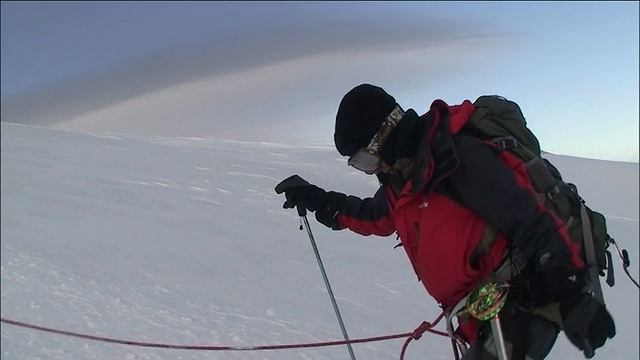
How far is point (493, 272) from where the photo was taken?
1.78m

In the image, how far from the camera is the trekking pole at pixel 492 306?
1757 mm

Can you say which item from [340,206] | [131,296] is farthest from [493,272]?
[131,296]

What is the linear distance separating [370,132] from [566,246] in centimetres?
60

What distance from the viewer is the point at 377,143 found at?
5.90ft

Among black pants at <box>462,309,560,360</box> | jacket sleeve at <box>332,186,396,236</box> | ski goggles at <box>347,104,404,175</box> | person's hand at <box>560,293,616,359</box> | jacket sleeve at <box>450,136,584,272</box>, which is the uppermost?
ski goggles at <box>347,104,404,175</box>

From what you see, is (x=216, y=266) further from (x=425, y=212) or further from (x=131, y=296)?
(x=425, y=212)

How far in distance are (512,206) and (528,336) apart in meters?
0.46

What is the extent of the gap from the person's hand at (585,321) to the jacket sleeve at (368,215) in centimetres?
71

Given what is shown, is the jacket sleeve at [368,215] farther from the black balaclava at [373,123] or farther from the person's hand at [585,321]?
the person's hand at [585,321]

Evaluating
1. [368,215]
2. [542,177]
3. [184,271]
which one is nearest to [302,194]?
[368,215]

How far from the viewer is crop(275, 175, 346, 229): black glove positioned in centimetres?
243

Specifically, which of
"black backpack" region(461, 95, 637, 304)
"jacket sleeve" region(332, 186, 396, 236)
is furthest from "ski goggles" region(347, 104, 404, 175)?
"jacket sleeve" region(332, 186, 396, 236)

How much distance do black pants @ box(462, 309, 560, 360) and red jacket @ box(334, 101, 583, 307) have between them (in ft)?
0.49

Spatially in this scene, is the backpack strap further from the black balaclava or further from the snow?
the snow
